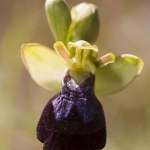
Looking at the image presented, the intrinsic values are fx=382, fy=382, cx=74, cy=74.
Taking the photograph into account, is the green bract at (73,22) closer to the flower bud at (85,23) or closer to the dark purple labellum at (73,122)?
the flower bud at (85,23)

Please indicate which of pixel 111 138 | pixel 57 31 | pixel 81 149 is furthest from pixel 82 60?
pixel 111 138

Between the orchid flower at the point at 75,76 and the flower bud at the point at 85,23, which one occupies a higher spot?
the flower bud at the point at 85,23

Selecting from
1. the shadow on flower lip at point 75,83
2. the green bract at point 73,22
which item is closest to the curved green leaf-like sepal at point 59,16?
the green bract at point 73,22

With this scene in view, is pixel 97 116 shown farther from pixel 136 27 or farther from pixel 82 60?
pixel 136 27

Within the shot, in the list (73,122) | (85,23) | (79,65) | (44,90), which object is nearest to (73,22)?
(85,23)

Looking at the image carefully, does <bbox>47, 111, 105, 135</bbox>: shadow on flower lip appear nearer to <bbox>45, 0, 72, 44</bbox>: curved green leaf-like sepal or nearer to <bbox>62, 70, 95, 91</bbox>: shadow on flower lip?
<bbox>62, 70, 95, 91</bbox>: shadow on flower lip

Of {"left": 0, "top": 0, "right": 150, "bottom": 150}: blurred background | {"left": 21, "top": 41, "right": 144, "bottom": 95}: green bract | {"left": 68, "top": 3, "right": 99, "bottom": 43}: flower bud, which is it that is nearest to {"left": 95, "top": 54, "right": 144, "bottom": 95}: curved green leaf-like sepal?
{"left": 21, "top": 41, "right": 144, "bottom": 95}: green bract
